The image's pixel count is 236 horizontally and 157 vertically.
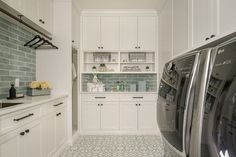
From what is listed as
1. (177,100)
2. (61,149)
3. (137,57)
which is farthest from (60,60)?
(177,100)

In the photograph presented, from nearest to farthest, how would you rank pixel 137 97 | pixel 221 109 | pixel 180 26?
pixel 221 109, pixel 180 26, pixel 137 97

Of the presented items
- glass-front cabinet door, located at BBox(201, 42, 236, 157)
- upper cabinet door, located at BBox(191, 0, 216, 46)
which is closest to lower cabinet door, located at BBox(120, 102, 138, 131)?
upper cabinet door, located at BBox(191, 0, 216, 46)

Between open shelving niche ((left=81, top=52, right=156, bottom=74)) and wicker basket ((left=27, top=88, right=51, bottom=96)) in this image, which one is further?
open shelving niche ((left=81, top=52, right=156, bottom=74))

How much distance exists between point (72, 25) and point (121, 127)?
7.53 feet

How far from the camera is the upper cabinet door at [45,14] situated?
2982 mm

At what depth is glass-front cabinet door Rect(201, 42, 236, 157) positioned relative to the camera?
547 millimetres

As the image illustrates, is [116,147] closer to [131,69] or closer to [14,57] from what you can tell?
[131,69]

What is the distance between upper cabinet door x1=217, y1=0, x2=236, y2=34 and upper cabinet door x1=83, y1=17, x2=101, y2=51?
303cm

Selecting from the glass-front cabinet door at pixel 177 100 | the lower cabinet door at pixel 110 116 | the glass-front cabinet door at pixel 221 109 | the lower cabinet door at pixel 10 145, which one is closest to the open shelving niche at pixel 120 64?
the lower cabinet door at pixel 110 116

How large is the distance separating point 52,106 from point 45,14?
1499 millimetres

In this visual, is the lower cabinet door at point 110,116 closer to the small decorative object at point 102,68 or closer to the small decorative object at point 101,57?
the small decorative object at point 102,68

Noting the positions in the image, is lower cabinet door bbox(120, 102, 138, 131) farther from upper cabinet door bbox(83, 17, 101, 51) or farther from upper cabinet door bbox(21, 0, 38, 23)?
upper cabinet door bbox(21, 0, 38, 23)

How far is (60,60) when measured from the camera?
141 inches

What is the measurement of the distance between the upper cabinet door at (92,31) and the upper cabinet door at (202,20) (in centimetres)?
247
